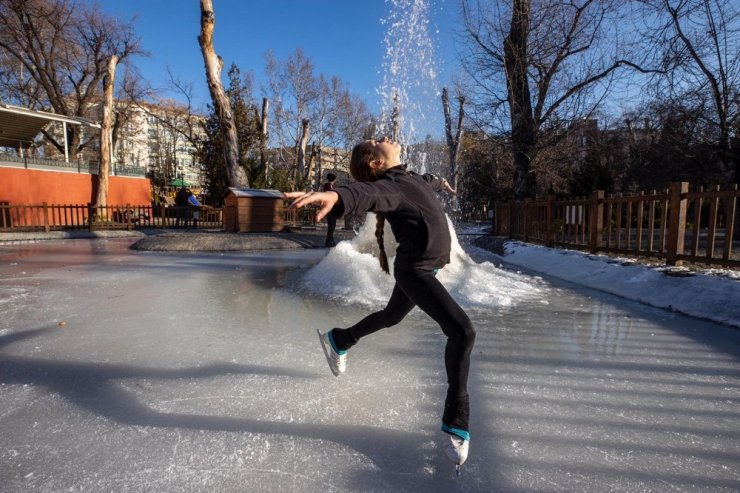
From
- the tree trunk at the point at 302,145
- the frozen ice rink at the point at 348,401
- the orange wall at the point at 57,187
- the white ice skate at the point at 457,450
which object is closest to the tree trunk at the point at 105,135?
the orange wall at the point at 57,187

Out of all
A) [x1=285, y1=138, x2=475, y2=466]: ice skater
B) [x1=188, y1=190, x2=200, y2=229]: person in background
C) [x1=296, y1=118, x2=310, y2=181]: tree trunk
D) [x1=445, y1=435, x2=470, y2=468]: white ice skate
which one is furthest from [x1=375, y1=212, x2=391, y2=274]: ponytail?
[x1=296, y1=118, x2=310, y2=181]: tree trunk

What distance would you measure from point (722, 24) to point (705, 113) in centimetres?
265

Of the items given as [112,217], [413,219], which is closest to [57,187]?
[112,217]

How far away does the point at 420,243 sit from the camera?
1.97 meters

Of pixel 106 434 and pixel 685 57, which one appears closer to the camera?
pixel 106 434

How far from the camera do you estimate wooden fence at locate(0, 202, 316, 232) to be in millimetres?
16453

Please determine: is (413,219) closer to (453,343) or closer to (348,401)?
(453,343)

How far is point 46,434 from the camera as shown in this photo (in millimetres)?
1958

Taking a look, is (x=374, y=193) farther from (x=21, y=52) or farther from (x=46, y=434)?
(x=21, y=52)

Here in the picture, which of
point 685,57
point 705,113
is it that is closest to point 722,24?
point 685,57

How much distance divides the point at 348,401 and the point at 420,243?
1.04 metres

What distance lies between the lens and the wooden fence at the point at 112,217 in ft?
54.0

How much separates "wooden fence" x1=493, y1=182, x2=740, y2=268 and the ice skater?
15.5ft

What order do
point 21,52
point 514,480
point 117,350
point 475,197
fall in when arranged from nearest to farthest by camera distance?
point 514,480
point 117,350
point 21,52
point 475,197
